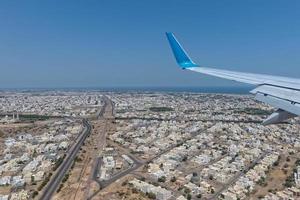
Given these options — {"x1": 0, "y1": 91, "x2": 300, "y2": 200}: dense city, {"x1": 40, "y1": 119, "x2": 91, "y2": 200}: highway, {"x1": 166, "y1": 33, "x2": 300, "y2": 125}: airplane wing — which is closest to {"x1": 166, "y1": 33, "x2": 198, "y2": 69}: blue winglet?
{"x1": 166, "y1": 33, "x2": 300, "y2": 125}: airplane wing

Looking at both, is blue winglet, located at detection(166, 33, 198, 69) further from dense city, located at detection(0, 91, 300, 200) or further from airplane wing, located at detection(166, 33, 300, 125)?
dense city, located at detection(0, 91, 300, 200)

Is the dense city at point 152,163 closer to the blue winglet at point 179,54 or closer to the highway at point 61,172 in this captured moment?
the highway at point 61,172

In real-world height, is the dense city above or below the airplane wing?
below

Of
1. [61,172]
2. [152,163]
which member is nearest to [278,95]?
[152,163]

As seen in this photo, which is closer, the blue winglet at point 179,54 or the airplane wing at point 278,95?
the airplane wing at point 278,95

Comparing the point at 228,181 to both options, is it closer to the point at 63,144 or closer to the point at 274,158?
the point at 274,158

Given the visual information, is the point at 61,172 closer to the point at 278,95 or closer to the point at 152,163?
the point at 152,163

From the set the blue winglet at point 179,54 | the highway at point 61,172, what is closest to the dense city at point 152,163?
the highway at point 61,172

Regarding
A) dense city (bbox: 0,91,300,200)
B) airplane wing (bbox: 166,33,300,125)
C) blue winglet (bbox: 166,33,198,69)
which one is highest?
blue winglet (bbox: 166,33,198,69)

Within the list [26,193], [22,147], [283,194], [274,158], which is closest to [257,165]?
[274,158]
